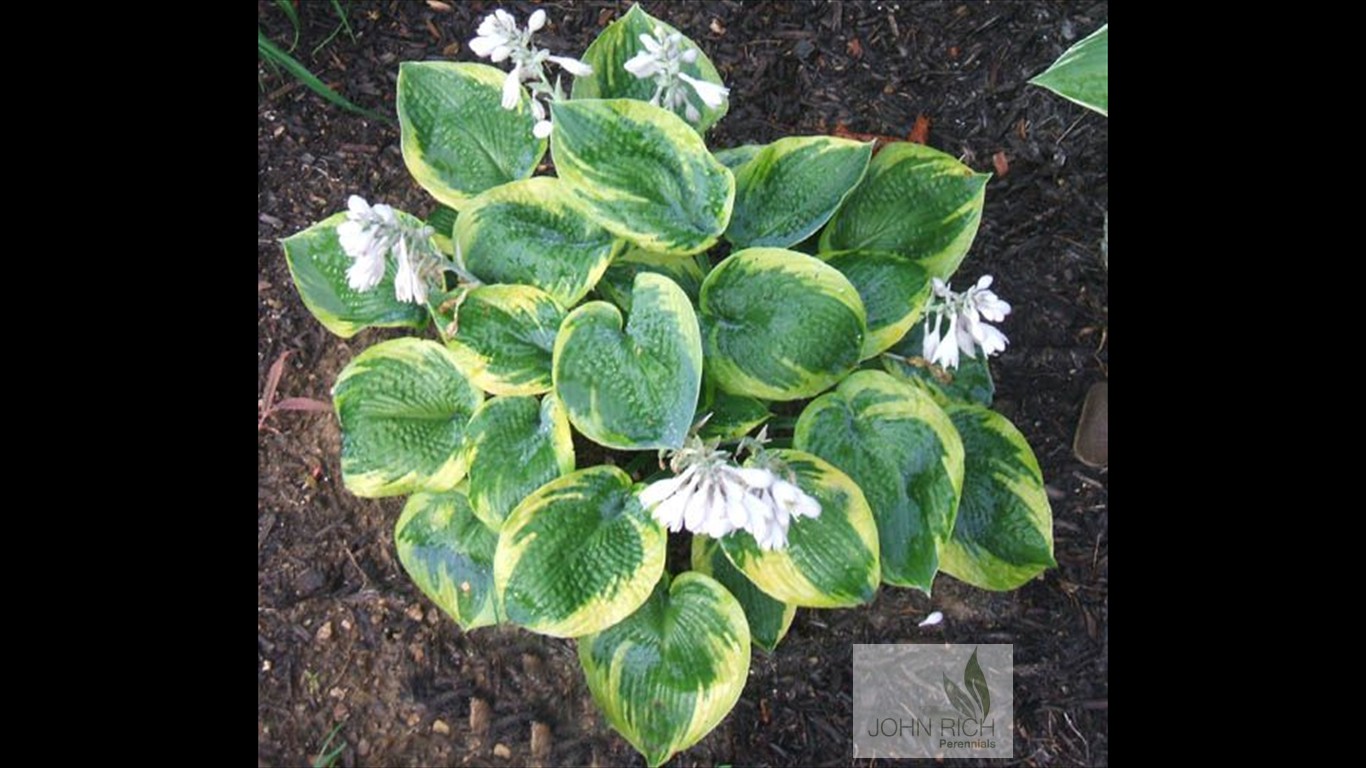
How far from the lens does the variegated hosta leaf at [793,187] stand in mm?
1182

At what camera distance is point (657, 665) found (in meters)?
1.21

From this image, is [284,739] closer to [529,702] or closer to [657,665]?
[529,702]

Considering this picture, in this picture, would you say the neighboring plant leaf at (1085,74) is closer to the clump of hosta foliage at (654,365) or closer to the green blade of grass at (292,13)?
the clump of hosta foliage at (654,365)

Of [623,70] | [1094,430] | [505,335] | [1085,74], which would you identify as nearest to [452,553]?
[505,335]

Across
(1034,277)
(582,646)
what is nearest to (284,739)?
(582,646)

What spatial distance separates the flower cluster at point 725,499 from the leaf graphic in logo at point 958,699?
0.61 meters

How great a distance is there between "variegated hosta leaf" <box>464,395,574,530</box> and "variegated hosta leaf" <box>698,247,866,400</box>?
194mm

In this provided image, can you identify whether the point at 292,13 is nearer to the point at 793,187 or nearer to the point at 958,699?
the point at 793,187

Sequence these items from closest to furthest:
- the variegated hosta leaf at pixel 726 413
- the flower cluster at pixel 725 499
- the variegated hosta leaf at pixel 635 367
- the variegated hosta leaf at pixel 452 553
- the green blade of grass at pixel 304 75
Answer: the flower cluster at pixel 725 499, the variegated hosta leaf at pixel 635 367, the variegated hosta leaf at pixel 726 413, the variegated hosta leaf at pixel 452 553, the green blade of grass at pixel 304 75

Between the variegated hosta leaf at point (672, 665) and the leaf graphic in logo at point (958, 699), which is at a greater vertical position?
the variegated hosta leaf at point (672, 665)

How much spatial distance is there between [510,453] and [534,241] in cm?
24

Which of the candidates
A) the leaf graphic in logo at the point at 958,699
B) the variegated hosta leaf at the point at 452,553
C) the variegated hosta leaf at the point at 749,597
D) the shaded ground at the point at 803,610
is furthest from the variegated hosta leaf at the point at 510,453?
the leaf graphic in logo at the point at 958,699

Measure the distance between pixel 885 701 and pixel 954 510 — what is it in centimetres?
44

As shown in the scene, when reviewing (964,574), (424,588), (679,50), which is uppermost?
(679,50)
